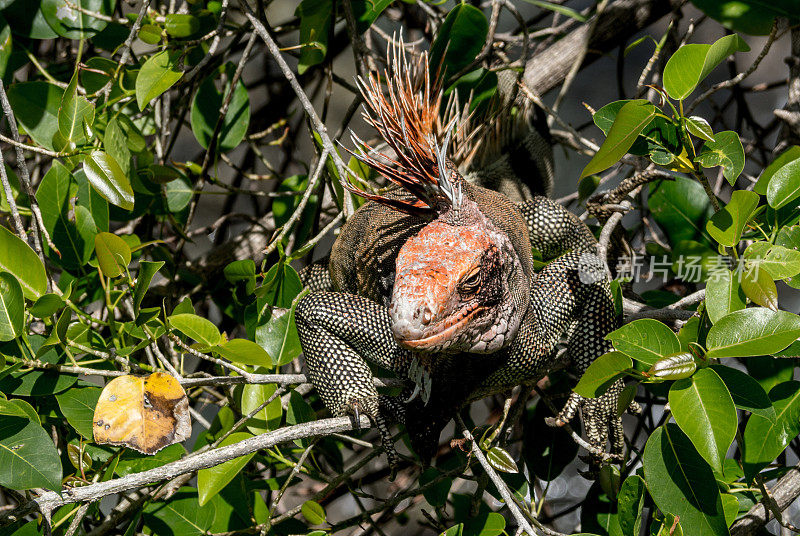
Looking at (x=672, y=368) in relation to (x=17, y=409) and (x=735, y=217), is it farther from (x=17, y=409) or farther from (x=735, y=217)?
(x=17, y=409)

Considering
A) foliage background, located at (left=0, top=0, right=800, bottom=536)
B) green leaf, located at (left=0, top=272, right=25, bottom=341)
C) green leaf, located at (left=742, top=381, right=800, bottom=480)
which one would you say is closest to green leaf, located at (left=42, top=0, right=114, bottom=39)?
foliage background, located at (left=0, top=0, right=800, bottom=536)

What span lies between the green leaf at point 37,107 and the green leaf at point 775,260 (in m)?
2.53

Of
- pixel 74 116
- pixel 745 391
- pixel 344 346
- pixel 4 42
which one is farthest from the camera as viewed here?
pixel 4 42

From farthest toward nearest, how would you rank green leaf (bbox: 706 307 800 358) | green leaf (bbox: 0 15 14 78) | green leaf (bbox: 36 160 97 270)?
green leaf (bbox: 0 15 14 78), green leaf (bbox: 36 160 97 270), green leaf (bbox: 706 307 800 358)

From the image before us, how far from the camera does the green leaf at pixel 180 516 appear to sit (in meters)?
2.55

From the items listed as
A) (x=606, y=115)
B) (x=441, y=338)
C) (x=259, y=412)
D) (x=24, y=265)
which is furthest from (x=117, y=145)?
(x=606, y=115)

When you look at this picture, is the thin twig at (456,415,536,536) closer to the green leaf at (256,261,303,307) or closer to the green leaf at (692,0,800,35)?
the green leaf at (256,261,303,307)

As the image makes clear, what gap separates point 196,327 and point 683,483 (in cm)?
154

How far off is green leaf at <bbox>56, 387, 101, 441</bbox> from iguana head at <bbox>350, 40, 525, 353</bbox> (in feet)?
4.07

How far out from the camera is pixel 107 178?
89.8 inches

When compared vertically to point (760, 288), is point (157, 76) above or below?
above

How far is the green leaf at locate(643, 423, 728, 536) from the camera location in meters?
1.96

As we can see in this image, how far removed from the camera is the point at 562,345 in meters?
2.71

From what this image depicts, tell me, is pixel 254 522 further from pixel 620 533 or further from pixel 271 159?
pixel 271 159
